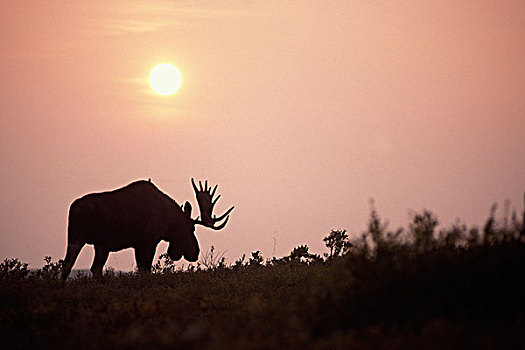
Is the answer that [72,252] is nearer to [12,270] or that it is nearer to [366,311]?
[12,270]

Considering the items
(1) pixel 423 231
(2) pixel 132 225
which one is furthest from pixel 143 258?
(1) pixel 423 231

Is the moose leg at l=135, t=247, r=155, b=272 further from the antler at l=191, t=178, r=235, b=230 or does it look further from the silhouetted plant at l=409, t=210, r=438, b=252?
the silhouetted plant at l=409, t=210, r=438, b=252

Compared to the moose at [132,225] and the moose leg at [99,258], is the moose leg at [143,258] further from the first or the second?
the moose leg at [99,258]

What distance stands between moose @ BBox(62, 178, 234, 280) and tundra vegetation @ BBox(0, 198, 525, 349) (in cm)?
562

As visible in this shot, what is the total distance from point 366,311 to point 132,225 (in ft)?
34.6

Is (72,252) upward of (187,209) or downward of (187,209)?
downward

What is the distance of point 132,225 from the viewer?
52.2 ft

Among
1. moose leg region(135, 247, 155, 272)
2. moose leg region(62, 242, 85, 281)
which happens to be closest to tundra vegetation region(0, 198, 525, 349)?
moose leg region(62, 242, 85, 281)

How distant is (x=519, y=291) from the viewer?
607cm

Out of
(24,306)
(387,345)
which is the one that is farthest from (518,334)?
(24,306)

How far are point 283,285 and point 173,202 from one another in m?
7.24

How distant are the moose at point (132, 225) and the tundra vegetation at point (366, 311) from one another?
5.62 metres

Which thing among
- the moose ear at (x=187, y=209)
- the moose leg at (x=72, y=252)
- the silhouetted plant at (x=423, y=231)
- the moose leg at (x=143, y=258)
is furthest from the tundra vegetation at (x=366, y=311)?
the moose ear at (x=187, y=209)

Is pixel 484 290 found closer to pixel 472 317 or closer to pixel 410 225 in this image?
pixel 472 317
